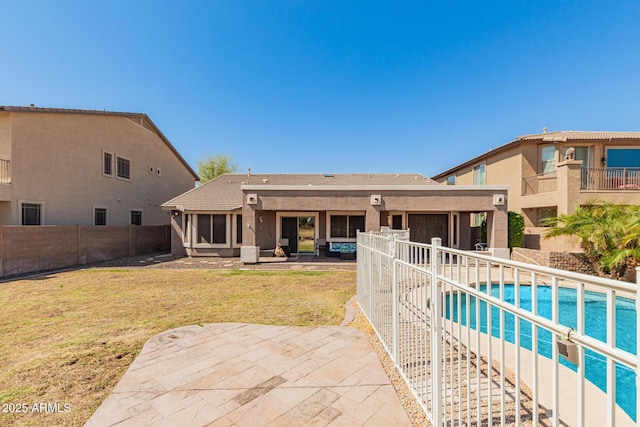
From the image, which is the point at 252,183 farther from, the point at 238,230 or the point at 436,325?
the point at 436,325

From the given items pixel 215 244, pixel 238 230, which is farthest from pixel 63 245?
pixel 238 230

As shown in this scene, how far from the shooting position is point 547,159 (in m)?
17.2

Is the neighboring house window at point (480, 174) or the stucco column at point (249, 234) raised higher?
the neighboring house window at point (480, 174)

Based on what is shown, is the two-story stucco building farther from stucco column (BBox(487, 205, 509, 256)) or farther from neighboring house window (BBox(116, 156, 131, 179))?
neighboring house window (BBox(116, 156, 131, 179))

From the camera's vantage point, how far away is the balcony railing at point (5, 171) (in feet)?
44.3

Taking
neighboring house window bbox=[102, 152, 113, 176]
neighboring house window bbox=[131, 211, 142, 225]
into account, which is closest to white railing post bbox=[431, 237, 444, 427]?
neighboring house window bbox=[102, 152, 113, 176]

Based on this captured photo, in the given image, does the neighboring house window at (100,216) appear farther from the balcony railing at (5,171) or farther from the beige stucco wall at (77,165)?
the balcony railing at (5,171)

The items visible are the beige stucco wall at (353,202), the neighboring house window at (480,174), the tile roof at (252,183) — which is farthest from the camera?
the neighboring house window at (480,174)

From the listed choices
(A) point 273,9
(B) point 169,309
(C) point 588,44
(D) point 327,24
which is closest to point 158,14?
(A) point 273,9

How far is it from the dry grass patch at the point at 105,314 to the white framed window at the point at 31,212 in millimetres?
5593

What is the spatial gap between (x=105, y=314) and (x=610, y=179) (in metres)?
24.0

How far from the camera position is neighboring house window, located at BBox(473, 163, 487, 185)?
21266mm

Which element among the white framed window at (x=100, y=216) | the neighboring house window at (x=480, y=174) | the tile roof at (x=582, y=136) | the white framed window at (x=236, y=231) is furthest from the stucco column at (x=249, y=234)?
the neighboring house window at (x=480, y=174)

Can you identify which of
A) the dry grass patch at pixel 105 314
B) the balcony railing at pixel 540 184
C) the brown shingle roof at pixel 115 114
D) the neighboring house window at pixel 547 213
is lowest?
the dry grass patch at pixel 105 314
